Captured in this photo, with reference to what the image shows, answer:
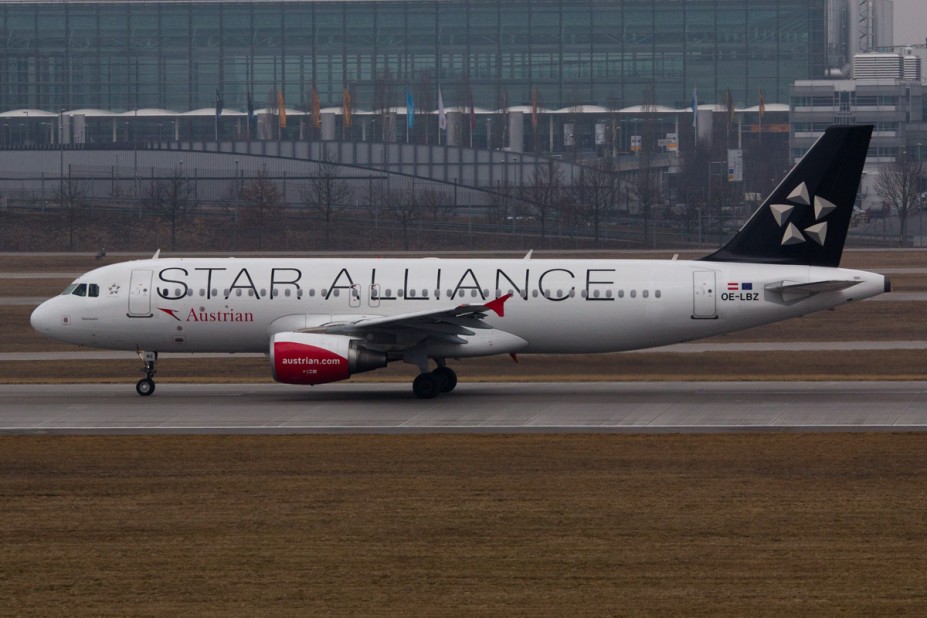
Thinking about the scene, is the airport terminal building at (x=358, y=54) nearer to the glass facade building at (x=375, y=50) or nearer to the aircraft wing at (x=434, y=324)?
the glass facade building at (x=375, y=50)

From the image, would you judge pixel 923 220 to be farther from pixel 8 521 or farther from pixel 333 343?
pixel 8 521

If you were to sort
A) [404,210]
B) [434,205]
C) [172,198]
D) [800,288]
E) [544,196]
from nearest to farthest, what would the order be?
[800,288], [404,210], [172,198], [434,205], [544,196]

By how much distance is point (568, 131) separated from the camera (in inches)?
6850

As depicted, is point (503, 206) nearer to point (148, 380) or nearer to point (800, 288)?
point (148, 380)

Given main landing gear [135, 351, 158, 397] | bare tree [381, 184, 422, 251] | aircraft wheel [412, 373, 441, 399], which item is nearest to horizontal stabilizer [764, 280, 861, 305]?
aircraft wheel [412, 373, 441, 399]

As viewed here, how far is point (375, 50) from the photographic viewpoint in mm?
182375

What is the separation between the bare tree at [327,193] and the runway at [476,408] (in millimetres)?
60928

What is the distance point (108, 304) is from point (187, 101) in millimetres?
151654

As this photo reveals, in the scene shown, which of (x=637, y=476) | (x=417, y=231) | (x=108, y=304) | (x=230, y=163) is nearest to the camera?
(x=637, y=476)

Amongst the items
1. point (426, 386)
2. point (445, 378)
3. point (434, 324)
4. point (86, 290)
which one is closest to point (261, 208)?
point (86, 290)

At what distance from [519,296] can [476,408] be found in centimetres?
392

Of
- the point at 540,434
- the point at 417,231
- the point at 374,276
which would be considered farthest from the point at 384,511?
the point at 417,231

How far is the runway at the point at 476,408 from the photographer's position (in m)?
33.6

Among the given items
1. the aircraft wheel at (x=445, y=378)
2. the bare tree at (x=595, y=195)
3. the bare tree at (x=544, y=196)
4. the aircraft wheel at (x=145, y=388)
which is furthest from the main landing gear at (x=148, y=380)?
the bare tree at (x=544, y=196)
